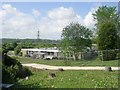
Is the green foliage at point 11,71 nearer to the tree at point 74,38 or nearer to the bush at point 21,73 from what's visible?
the bush at point 21,73

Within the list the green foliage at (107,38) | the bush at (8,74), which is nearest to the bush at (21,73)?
the bush at (8,74)

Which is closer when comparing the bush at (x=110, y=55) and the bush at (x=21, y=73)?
the bush at (x=21, y=73)

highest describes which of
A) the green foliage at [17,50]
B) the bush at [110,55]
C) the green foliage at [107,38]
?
the green foliage at [107,38]

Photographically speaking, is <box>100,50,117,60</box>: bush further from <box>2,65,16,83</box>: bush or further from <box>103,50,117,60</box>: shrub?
<box>2,65,16,83</box>: bush

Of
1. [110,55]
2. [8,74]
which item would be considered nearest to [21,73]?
[8,74]

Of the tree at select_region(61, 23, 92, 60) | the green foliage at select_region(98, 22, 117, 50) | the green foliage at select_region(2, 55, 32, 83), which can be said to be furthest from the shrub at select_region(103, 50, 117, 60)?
the green foliage at select_region(2, 55, 32, 83)

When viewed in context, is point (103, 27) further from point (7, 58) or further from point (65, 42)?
point (7, 58)

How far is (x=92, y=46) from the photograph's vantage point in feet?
120

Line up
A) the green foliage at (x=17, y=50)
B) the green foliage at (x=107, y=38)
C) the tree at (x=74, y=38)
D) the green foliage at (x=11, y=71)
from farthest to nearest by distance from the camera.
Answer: the green foliage at (x=17, y=50), the tree at (x=74, y=38), the green foliage at (x=107, y=38), the green foliage at (x=11, y=71)

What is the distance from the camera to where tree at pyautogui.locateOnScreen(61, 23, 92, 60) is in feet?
109

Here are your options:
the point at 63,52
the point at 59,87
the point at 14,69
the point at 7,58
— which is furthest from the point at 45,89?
the point at 63,52

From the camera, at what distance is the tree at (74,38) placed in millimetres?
33156

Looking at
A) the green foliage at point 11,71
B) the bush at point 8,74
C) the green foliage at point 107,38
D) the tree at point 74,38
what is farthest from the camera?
the tree at point 74,38

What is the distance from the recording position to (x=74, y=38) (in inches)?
1337
